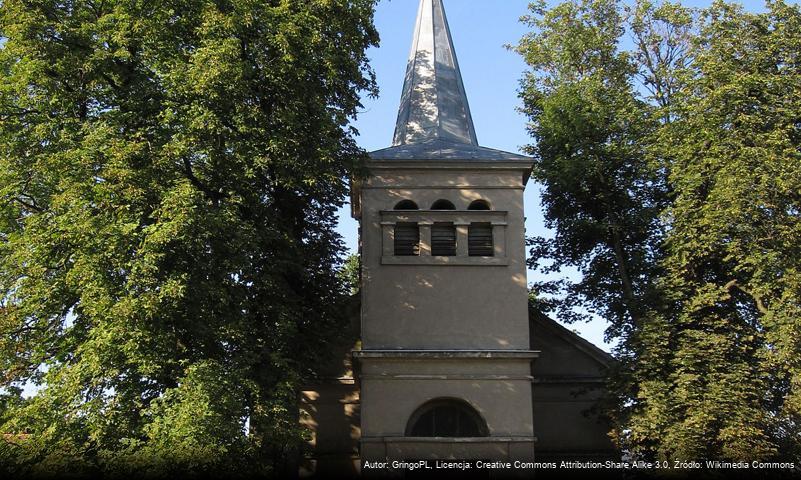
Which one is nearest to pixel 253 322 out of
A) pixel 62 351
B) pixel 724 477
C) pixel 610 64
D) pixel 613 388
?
pixel 62 351

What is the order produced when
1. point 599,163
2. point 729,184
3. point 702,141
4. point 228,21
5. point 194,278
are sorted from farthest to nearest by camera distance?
point 599,163, point 702,141, point 729,184, point 228,21, point 194,278

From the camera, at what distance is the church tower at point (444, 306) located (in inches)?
751

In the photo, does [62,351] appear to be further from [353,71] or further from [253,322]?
[353,71]

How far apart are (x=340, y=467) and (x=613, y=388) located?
7.03 metres

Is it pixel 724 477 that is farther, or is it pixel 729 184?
pixel 729 184

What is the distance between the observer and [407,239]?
2089cm

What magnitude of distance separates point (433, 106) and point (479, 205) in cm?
412

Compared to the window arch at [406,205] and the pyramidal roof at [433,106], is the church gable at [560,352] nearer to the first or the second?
the window arch at [406,205]

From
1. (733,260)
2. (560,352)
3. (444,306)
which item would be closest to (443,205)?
(444,306)

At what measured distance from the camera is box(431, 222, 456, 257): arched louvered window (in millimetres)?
20688

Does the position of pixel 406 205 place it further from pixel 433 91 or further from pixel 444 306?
pixel 433 91

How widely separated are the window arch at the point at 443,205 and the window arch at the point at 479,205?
43cm

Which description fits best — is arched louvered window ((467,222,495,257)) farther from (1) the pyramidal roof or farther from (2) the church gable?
(2) the church gable

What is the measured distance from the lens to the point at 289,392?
55.7 feet
